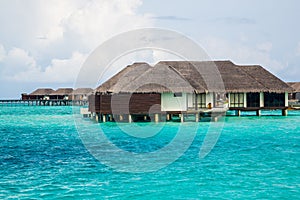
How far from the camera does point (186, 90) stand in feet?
89.8

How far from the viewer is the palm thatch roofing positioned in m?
27.5

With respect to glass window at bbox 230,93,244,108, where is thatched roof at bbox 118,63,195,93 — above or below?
above

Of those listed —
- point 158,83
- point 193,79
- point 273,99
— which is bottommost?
point 273,99

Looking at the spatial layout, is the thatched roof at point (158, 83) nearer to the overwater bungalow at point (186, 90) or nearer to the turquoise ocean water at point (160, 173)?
the overwater bungalow at point (186, 90)

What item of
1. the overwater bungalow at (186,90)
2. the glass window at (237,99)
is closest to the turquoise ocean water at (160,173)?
the overwater bungalow at (186,90)

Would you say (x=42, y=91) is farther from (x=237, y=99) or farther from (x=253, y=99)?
(x=253, y=99)

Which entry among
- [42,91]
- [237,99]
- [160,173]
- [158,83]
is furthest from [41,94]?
[160,173]

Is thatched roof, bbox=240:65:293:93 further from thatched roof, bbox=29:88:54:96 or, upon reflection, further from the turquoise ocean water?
thatched roof, bbox=29:88:54:96

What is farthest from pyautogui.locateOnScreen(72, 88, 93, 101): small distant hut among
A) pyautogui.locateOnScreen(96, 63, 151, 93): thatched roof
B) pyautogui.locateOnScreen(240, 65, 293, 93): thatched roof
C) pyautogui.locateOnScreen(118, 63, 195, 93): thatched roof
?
pyautogui.locateOnScreen(118, 63, 195, 93): thatched roof

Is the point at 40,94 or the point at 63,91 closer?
the point at 63,91

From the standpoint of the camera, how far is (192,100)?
95.6ft

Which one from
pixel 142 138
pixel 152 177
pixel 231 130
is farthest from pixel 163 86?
pixel 152 177

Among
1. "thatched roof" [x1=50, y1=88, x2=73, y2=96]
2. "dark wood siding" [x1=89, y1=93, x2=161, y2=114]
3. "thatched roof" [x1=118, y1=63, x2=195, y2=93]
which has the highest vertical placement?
"thatched roof" [x1=50, y1=88, x2=73, y2=96]

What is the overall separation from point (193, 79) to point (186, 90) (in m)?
3.44
